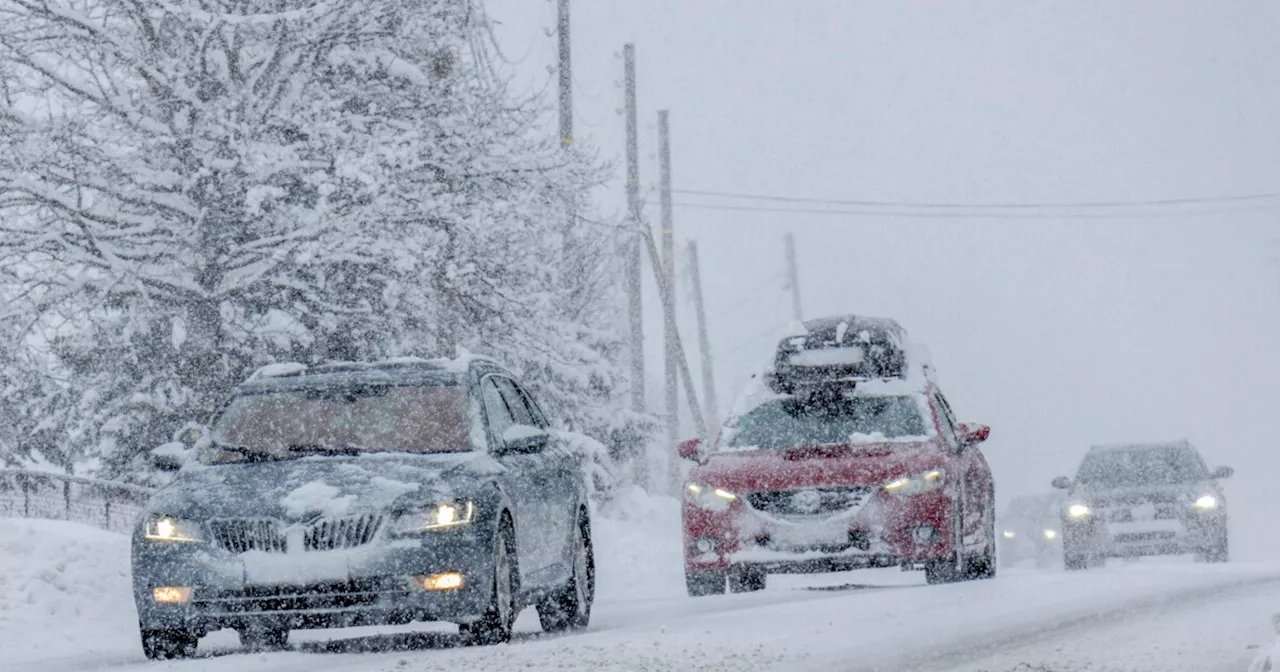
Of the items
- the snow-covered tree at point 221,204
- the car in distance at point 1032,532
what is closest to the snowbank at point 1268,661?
the snow-covered tree at point 221,204

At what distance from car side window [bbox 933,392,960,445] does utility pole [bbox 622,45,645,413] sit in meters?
16.0

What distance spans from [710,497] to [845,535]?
110cm

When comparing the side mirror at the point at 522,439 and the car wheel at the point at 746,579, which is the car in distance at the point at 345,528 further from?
the car wheel at the point at 746,579

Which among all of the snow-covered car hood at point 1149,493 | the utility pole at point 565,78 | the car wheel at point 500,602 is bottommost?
the car wheel at point 500,602

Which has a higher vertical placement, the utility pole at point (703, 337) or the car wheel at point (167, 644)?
the utility pole at point (703, 337)

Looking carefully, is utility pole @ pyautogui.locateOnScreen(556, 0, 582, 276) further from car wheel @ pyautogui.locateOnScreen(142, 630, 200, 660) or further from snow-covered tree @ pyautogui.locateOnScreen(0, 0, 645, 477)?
car wheel @ pyautogui.locateOnScreen(142, 630, 200, 660)

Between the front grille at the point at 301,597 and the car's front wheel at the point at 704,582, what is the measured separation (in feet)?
18.3

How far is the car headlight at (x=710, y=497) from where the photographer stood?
15664 millimetres

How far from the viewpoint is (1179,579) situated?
1594cm

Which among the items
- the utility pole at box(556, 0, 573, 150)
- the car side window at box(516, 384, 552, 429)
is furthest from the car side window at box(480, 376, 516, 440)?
the utility pole at box(556, 0, 573, 150)

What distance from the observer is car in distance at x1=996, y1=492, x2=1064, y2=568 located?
42.2 meters

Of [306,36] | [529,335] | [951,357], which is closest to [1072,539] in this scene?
[529,335]

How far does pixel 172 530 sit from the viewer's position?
415 inches

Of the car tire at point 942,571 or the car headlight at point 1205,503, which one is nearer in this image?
the car tire at point 942,571
